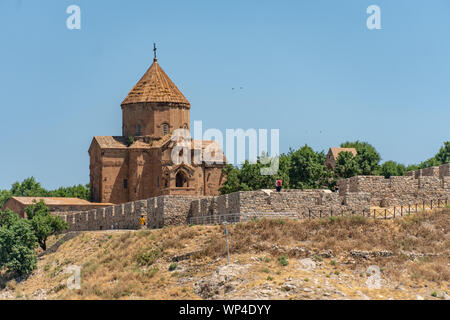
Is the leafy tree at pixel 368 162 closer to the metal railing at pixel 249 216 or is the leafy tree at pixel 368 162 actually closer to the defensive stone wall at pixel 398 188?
the defensive stone wall at pixel 398 188

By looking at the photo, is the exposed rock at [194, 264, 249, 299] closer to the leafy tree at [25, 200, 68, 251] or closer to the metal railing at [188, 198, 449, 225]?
the metal railing at [188, 198, 449, 225]

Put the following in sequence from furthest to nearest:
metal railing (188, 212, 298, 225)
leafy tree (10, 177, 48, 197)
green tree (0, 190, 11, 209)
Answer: leafy tree (10, 177, 48, 197), green tree (0, 190, 11, 209), metal railing (188, 212, 298, 225)

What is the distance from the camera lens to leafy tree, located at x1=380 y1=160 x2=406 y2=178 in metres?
96.2

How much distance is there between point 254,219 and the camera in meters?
52.2

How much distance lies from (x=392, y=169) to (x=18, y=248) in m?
47.2

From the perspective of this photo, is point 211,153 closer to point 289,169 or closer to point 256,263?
point 289,169

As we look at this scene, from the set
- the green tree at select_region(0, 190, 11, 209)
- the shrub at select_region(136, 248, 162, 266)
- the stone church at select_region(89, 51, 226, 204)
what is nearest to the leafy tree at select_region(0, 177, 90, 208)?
the green tree at select_region(0, 190, 11, 209)

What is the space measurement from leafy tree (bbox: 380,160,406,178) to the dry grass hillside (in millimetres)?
43488

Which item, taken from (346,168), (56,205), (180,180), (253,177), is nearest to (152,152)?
(180,180)

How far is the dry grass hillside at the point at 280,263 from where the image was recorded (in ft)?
145

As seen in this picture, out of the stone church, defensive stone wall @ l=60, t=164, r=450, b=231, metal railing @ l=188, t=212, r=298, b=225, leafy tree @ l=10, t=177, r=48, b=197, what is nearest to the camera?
metal railing @ l=188, t=212, r=298, b=225

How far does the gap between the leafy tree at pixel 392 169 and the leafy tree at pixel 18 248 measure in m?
39.0
